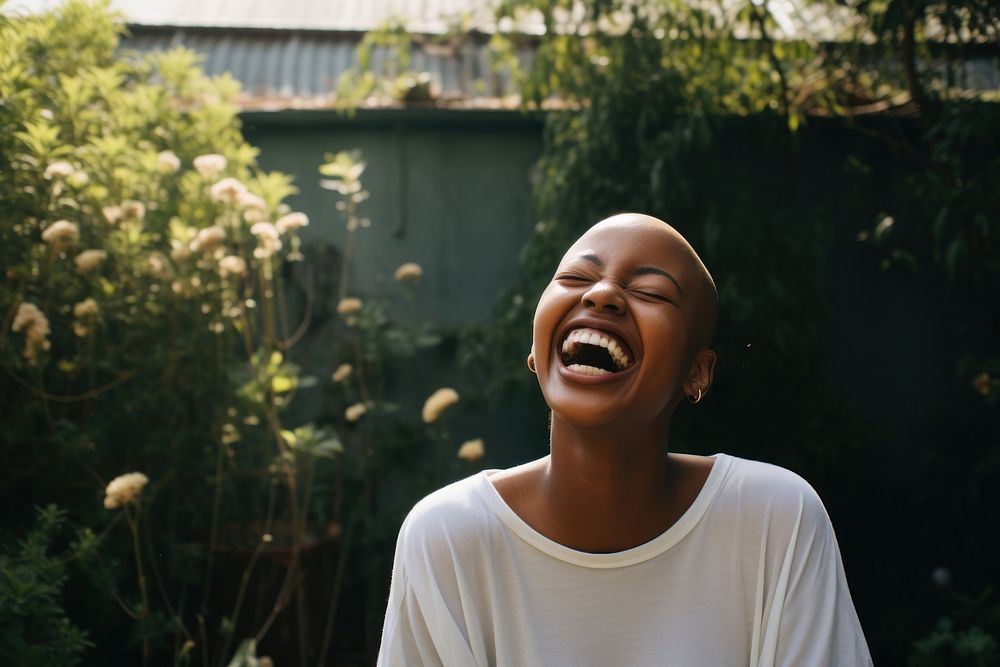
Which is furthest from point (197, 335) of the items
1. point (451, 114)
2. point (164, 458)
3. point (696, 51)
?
point (696, 51)

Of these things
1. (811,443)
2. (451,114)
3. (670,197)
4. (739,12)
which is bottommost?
(811,443)

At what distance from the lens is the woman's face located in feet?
5.25

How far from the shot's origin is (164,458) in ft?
12.7

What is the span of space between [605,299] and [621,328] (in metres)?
0.05

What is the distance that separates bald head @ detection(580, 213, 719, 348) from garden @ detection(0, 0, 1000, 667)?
6.12ft

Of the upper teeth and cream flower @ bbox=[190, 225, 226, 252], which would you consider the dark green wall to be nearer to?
cream flower @ bbox=[190, 225, 226, 252]

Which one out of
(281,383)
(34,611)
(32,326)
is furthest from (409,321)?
(34,611)

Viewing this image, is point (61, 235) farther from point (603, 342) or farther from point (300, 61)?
point (300, 61)

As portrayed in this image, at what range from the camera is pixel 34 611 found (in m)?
2.62

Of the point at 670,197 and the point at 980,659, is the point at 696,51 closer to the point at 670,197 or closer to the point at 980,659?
the point at 670,197

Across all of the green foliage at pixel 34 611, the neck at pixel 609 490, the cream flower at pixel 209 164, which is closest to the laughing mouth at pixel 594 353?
the neck at pixel 609 490

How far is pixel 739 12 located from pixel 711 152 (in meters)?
0.73

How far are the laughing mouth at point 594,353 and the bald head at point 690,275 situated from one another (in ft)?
0.48

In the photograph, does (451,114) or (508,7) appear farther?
(451,114)
